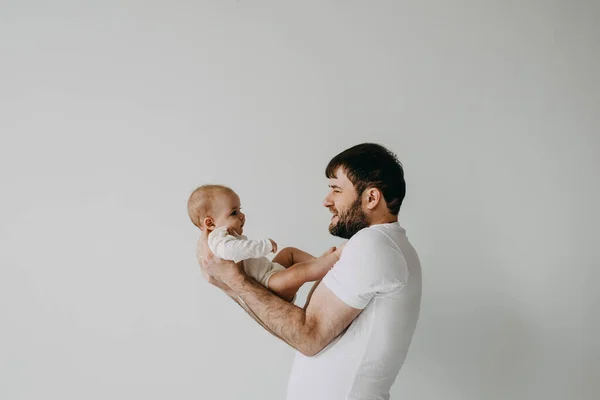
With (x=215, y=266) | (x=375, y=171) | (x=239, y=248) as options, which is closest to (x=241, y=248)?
(x=239, y=248)

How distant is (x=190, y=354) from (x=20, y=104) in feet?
4.33

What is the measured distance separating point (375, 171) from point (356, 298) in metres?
0.38

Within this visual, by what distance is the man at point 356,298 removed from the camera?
5.08ft

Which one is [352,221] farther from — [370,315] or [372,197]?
[370,315]

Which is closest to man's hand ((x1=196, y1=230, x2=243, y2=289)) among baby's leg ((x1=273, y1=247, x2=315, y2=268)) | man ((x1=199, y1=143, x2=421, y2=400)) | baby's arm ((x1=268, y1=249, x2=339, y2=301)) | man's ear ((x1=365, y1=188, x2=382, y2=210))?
man ((x1=199, y1=143, x2=421, y2=400))

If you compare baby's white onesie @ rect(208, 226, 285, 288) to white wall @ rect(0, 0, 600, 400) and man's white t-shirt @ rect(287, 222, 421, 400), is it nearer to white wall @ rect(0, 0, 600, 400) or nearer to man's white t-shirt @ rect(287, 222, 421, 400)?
man's white t-shirt @ rect(287, 222, 421, 400)

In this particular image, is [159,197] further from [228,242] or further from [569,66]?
[569,66]

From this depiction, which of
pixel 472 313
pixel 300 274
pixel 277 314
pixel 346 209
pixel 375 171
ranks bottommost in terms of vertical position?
pixel 277 314

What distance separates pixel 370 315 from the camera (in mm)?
1582

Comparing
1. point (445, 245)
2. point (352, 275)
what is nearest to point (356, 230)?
point (352, 275)

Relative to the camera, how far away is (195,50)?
8.23 feet

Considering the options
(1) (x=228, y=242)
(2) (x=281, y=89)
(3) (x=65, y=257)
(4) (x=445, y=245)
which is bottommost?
(3) (x=65, y=257)

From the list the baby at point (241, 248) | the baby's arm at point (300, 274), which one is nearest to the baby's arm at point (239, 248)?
the baby at point (241, 248)

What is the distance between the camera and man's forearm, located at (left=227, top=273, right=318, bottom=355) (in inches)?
62.5
